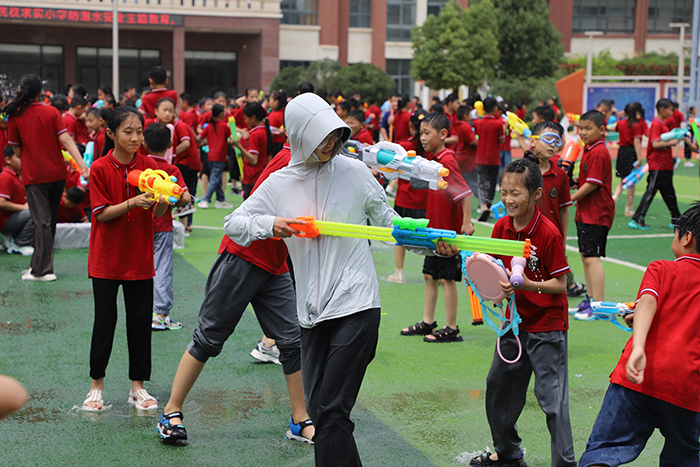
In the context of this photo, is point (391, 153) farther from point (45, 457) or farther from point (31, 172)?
point (31, 172)

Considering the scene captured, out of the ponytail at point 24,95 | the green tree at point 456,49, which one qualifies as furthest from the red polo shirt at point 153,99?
the green tree at point 456,49

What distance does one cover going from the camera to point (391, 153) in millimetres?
4598

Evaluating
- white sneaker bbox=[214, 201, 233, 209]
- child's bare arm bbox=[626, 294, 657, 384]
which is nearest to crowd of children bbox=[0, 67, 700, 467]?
child's bare arm bbox=[626, 294, 657, 384]

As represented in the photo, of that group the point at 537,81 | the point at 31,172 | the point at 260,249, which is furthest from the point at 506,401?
the point at 537,81

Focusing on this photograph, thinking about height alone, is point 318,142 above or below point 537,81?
below

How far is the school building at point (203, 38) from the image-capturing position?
1489 inches

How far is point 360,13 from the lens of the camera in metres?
44.8

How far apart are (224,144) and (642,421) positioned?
37.7 ft

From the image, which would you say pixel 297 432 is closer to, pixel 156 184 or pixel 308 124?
pixel 156 184

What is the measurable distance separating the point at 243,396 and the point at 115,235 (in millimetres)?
1418

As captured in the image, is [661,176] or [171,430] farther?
[661,176]

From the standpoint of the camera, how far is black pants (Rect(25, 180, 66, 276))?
802 cm

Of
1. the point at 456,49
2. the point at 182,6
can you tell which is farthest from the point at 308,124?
the point at 182,6

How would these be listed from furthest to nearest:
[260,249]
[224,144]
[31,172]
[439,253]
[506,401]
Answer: [224,144] → [31,172] → [260,249] → [506,401] → [439,253]
